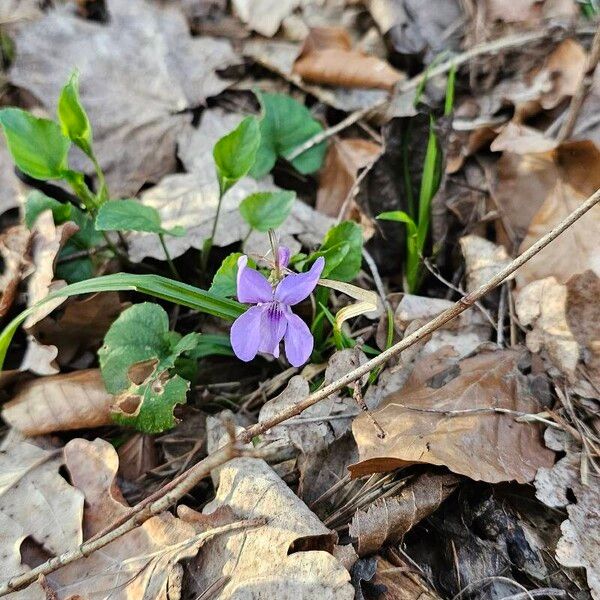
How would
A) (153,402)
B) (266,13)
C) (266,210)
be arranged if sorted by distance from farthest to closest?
(266,13), (266,210), (153,402)

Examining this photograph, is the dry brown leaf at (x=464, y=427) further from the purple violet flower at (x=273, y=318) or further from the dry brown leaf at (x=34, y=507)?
the dry brown leaf at (x=34, y=507)

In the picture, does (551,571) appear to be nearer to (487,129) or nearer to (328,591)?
(328,591)

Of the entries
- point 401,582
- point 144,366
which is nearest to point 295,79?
point 144,366

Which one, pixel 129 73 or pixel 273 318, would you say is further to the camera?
pixel 129 73

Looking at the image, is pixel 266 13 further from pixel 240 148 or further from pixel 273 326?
pixel 273 326

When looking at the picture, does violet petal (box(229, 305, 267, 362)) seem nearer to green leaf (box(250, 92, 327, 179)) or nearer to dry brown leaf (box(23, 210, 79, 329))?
dry brown leaf (box(23, 210, 79, 329))

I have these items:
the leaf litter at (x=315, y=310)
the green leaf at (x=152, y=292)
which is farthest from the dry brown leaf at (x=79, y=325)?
the green leaf at (x=152, y=292)
